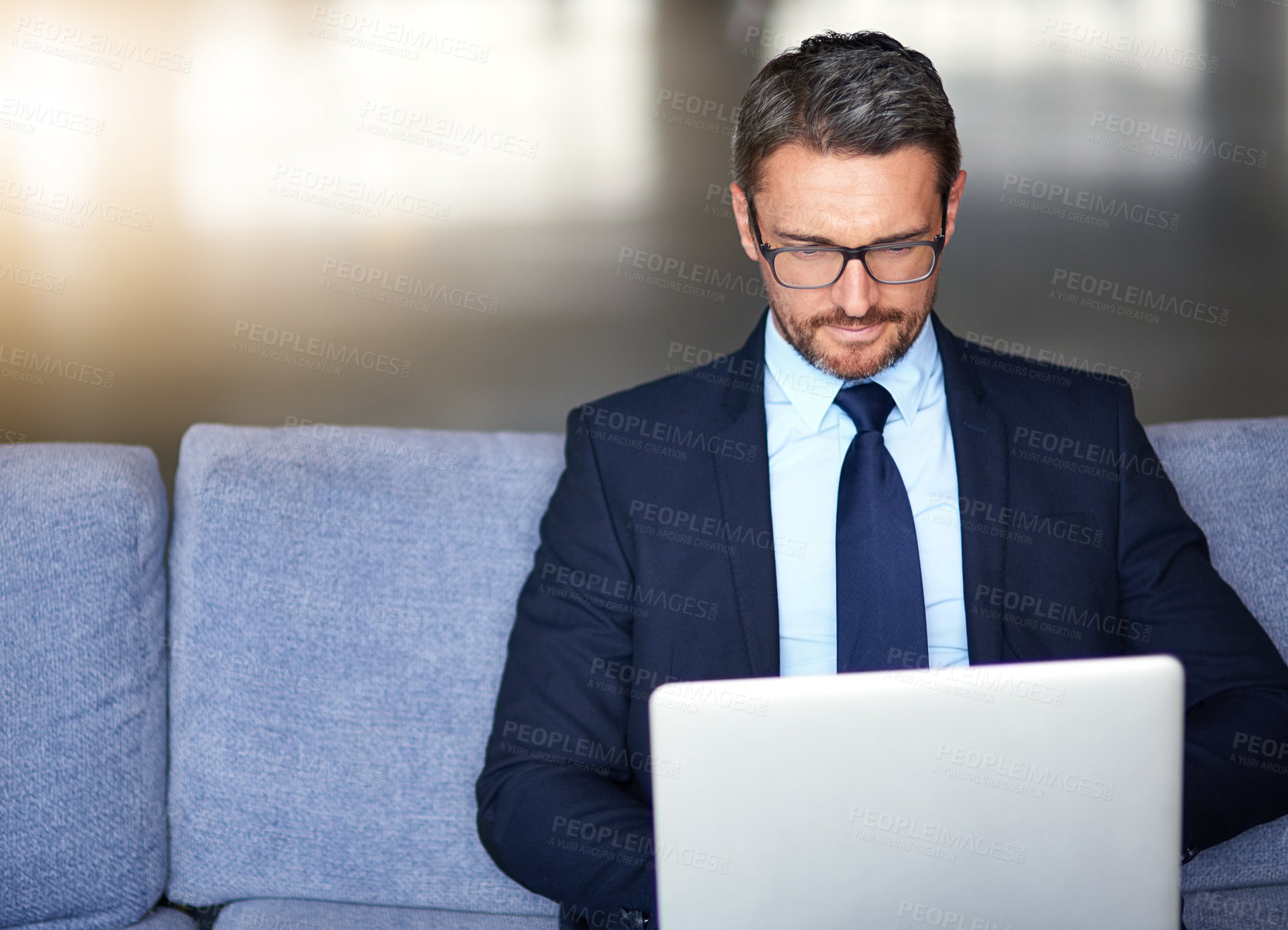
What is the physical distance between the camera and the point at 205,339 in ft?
14.3

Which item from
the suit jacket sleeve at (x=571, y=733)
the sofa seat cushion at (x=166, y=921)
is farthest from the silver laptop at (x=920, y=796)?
the sofa seat cushion at (x=166, y=921)

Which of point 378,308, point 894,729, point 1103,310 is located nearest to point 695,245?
point 378,308

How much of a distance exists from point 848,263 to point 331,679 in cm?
87

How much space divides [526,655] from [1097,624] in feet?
2.40

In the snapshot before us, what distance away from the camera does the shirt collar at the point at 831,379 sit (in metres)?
1.55

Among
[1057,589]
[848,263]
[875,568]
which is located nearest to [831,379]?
[848,263]

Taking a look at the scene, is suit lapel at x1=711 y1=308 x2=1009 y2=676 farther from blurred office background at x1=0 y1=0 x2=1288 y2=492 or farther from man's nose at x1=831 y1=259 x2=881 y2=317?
blurred office background at x1=0 y1=0 x2=1288 y2=492

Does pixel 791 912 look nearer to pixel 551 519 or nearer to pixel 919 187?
pixel 551 519

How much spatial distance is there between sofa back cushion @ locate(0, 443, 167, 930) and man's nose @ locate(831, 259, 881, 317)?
0.96 m

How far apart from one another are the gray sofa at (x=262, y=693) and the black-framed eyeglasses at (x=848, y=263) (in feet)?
1.64

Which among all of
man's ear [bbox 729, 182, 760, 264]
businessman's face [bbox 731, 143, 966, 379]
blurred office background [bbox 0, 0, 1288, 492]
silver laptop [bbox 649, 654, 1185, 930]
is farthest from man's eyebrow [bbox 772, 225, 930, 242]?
blurred office background [bbox 0, 0, 1288, 492]

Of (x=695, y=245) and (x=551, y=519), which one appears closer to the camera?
(x=551, y=519)

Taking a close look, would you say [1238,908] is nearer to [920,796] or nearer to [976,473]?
[976,473]

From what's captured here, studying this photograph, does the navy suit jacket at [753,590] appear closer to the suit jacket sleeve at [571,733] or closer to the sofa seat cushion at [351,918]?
the suit jacket sleeve at [571,733]
